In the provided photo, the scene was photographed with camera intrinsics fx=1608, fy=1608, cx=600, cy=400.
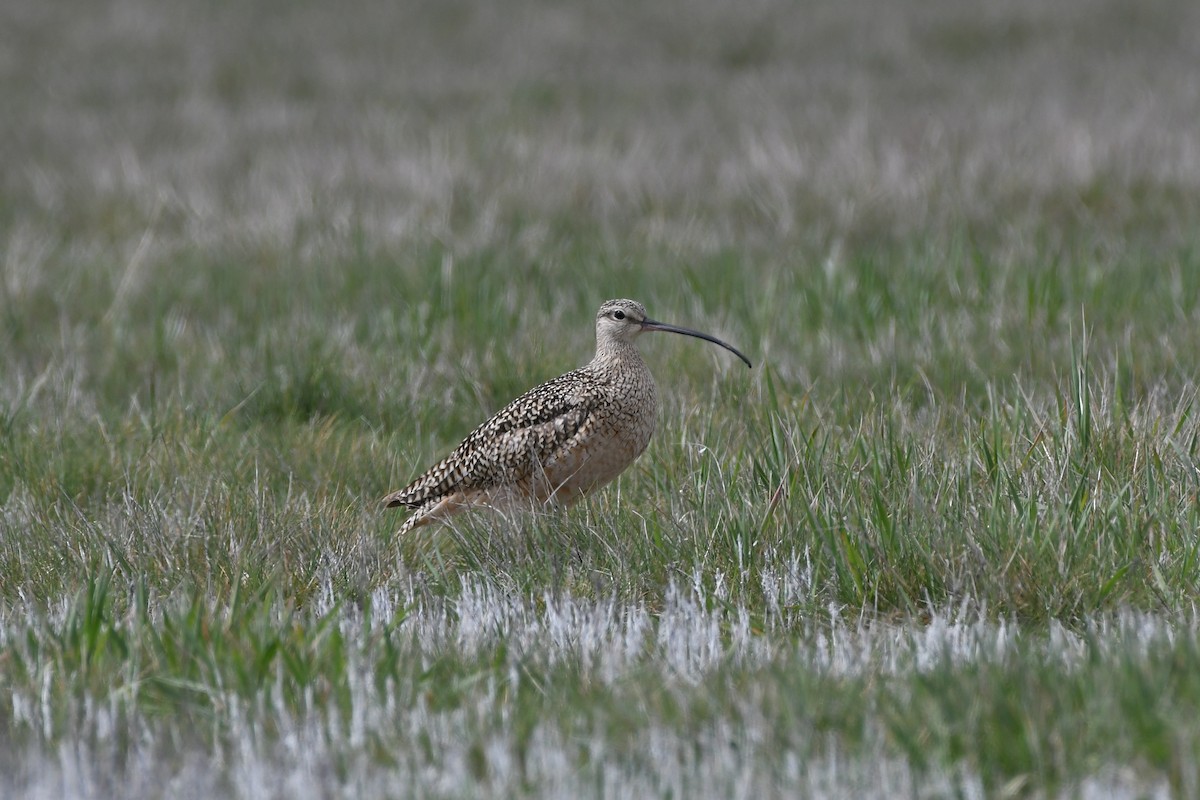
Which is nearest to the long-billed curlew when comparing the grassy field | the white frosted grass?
the grassy field

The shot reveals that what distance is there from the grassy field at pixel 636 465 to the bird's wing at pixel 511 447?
16 cm

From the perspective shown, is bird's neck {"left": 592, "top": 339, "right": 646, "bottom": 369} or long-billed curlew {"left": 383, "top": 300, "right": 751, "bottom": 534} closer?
long-billed curlew {"left": 383, "top": 300, "right": 751, "bottom": 534}

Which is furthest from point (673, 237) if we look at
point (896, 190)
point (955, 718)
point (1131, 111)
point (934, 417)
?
point (955, 718)

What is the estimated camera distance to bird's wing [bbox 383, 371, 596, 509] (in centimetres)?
504

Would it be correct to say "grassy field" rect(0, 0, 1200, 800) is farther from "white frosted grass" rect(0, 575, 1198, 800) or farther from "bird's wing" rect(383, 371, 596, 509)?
"bird's wing" rect(383, 371, 596, 509)

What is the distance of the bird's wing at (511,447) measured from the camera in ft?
16.5

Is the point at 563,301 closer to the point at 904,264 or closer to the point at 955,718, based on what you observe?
the point at 904,264

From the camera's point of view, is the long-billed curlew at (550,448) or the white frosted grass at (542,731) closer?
the white frosted grass at (542,731)

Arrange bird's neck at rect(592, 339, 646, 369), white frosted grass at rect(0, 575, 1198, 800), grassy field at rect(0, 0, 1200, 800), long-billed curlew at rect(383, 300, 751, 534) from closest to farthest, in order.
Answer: white frosted grass at rect(0, 575, 1198, 800) < grassy field at rect(0, 0, 1200, 800) < long-billed curlew at rect(383, 300, 751, 534) < bird's neck at rect(592, 339, 646, 369)

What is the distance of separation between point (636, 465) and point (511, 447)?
17.7 inches

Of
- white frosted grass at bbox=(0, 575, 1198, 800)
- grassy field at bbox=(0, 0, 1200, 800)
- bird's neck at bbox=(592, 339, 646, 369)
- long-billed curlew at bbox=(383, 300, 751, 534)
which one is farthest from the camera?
bird's neck at bbox=(592, 339, 646, 369)

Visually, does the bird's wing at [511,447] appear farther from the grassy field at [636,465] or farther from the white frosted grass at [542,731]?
the white frosted grass at [542,731]

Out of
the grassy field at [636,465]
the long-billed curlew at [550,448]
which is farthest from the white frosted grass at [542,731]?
the long-billed curlew at [550,448]

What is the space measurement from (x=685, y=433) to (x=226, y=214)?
221 inches
